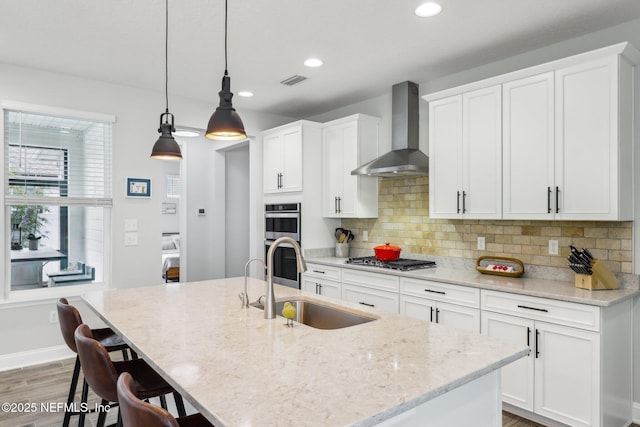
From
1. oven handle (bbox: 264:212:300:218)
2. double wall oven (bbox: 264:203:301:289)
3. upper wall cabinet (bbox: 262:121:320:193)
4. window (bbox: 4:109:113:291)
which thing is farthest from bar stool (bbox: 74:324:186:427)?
upper wall cabinet (bbox: 262:121:320:193)

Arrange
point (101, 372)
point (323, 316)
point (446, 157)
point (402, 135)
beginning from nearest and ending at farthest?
point (101, 372) → point (323, 316) → point (446, 157) → point (402, 135)

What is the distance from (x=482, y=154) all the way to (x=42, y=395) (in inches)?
152

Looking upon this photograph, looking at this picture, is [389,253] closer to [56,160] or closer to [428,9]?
[428,9]

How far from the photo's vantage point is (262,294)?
2.69 meters

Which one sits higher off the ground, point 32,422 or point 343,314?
point 343,314

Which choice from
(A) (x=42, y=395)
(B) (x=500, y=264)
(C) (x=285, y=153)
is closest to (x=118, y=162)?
(C) (x=285, y=153)

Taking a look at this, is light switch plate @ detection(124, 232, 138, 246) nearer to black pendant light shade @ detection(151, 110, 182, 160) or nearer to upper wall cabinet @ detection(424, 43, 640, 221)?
black pendant light shade @ detection(151, 110, 182, 160)

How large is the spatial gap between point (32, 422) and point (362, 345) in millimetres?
2491

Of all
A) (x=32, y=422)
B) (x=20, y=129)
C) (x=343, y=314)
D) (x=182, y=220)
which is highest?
(x=20, y=129)

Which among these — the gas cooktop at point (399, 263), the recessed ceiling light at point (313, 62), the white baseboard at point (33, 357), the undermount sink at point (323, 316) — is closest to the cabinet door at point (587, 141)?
the gas cooktop at point (399, 263)

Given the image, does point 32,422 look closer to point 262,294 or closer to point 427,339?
point 262,294

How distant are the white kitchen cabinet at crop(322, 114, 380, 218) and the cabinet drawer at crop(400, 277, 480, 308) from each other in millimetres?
1194

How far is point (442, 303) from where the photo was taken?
3.25m

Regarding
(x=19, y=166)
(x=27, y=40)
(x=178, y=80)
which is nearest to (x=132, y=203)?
(x=19, y=166)
